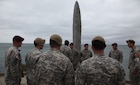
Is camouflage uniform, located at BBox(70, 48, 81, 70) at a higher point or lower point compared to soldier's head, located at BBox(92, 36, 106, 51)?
lower

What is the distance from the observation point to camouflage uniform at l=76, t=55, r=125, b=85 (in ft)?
14.9

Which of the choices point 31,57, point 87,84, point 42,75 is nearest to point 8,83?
point 31,57

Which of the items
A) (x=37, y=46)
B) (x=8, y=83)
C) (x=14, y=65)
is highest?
(x=37, y=46)

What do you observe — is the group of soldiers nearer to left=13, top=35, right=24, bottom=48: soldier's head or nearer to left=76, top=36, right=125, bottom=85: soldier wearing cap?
left=76, top=36, right=125, bottom=85: soldier wearing cap

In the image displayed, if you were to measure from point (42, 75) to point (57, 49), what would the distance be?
0.56 meters

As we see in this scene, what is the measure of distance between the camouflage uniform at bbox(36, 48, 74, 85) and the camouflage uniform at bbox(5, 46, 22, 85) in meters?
2.11

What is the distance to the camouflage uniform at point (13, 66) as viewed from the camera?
23.3ft

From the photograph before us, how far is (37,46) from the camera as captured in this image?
7039 millimetres

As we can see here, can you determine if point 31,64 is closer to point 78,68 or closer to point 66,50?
point 78,68

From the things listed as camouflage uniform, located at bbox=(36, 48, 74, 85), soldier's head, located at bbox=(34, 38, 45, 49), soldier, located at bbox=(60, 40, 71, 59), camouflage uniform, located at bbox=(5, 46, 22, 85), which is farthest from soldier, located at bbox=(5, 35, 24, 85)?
soldier, located at bbox=(60, 40, 71, 59)

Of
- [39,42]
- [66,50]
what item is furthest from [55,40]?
[66,50]

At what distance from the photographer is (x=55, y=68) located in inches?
198

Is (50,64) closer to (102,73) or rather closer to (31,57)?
(102,73)

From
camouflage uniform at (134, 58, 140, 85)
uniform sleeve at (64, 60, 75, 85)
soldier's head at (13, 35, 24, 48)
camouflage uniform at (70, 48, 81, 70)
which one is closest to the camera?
uniform sleeve at (64, 60, 75, 85)
